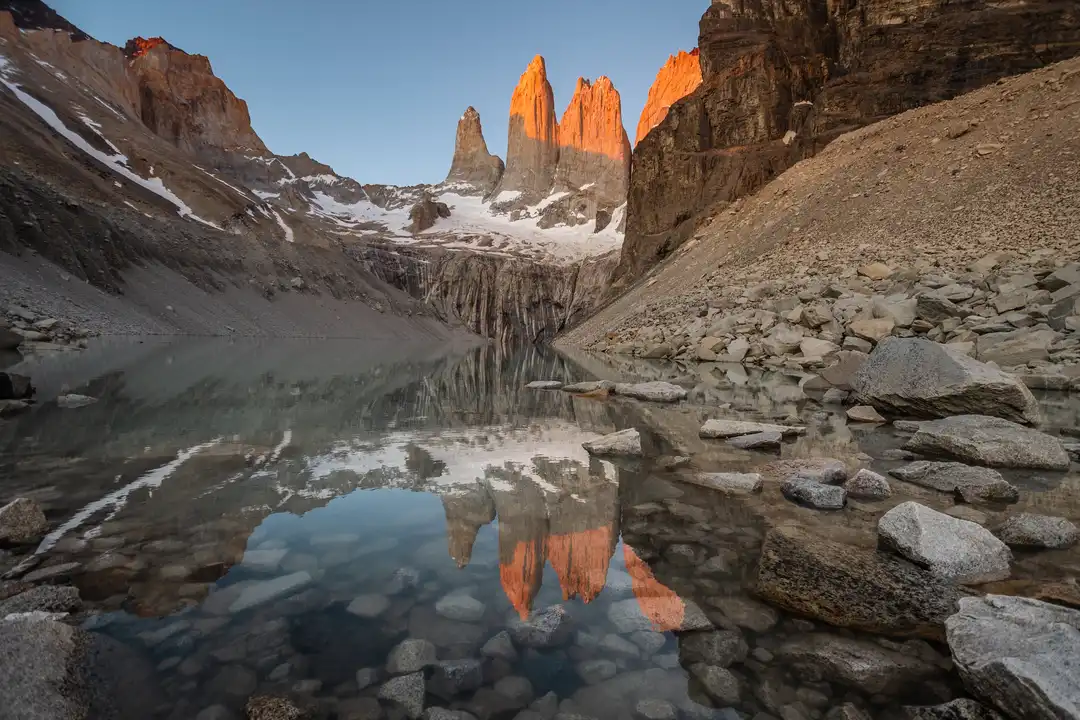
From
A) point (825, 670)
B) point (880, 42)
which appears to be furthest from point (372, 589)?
point (880, 42)

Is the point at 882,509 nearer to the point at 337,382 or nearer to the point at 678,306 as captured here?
the point at 337,382

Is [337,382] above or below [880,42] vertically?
below

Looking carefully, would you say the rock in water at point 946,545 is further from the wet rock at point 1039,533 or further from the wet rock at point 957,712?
the wet rock at point 957,712

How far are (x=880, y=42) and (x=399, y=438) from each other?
48534mm

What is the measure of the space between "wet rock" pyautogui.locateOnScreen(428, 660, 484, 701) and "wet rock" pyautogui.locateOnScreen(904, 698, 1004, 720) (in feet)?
5.53

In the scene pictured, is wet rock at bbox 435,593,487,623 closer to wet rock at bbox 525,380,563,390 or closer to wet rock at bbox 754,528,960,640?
wet rock at bbox 754,528,960,640

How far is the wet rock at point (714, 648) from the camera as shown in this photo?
8.05 ft

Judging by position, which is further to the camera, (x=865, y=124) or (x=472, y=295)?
(x=472, y=295)

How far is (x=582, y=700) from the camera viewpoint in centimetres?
220

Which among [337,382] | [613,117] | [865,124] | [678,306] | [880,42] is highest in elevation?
[613,117]

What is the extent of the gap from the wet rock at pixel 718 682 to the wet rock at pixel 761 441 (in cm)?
454

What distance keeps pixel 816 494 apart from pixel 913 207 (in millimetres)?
25114

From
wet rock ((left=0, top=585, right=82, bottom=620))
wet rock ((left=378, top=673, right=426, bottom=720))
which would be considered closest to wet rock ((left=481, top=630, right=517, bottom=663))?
wet rock ((left=378, top=673, right=426, bottom=720))

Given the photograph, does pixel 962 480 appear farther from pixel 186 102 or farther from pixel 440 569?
pixel 186 102
